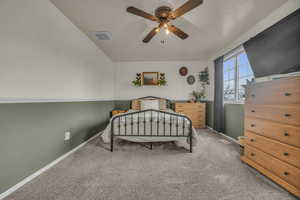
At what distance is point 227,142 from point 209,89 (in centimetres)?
188

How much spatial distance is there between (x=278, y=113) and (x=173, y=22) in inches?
84.4

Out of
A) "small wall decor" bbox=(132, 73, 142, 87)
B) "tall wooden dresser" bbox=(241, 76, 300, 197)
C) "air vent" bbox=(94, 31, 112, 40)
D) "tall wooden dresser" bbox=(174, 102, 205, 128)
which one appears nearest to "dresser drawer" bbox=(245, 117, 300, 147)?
"tall wooden dresser" bbox=(241, 76, 300, 197)

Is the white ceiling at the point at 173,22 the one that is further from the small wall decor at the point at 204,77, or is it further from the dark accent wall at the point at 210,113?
the dark accent wall at the point at 210,113

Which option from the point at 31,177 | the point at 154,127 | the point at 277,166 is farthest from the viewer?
the point at 154,127

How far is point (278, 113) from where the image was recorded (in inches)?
51.4

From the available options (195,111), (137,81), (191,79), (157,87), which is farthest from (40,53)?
(191,79)

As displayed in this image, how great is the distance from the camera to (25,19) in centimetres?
136

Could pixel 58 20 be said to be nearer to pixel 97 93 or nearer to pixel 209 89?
pixel 97 93

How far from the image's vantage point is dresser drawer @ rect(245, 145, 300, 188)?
3.78 ft

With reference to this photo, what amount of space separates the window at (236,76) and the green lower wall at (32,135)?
3.44 metres

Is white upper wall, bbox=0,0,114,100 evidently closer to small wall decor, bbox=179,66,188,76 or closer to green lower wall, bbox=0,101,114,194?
green lower wall, bbox=0,101,114,194

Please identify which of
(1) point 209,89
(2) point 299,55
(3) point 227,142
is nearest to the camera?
(2) point 299,55

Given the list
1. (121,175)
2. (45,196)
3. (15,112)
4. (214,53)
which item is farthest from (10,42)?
(214,53)

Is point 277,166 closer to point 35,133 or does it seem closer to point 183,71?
point 35,133
